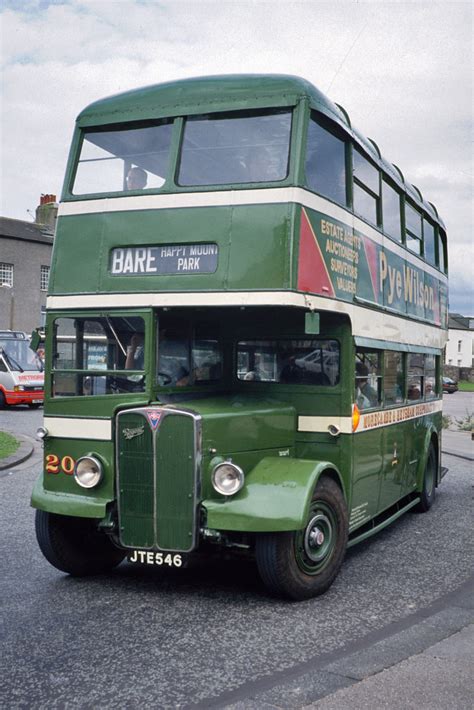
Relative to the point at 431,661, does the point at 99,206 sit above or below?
above

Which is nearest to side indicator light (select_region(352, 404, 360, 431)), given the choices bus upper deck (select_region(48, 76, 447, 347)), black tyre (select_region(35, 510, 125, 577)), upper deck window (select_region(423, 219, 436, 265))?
bus upper deck (select_region(48, 76, 447, 347))

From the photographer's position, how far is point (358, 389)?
24.8ft

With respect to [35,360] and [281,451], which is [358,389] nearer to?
[281,451]

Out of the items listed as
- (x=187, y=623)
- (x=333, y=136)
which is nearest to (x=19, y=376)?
(x=333, y=136)

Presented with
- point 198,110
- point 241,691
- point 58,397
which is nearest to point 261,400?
point 58,397

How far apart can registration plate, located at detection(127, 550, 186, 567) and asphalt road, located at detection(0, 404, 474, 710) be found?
311 millimetres

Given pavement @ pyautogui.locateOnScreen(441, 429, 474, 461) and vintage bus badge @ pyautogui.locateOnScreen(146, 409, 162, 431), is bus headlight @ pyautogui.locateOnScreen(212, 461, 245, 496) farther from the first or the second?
pavement @ pyautogui.locateOnScreen(441, 429, 474, 461)

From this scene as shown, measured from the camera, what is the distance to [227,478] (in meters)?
5.93

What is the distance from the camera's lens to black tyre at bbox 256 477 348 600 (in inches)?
236

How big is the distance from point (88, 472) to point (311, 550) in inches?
72.5

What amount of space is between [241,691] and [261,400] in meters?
3.11

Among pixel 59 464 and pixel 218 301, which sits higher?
pixel 218 301

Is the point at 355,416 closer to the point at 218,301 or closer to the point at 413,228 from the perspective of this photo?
the point at 218,301

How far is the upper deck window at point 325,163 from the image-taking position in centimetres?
645
